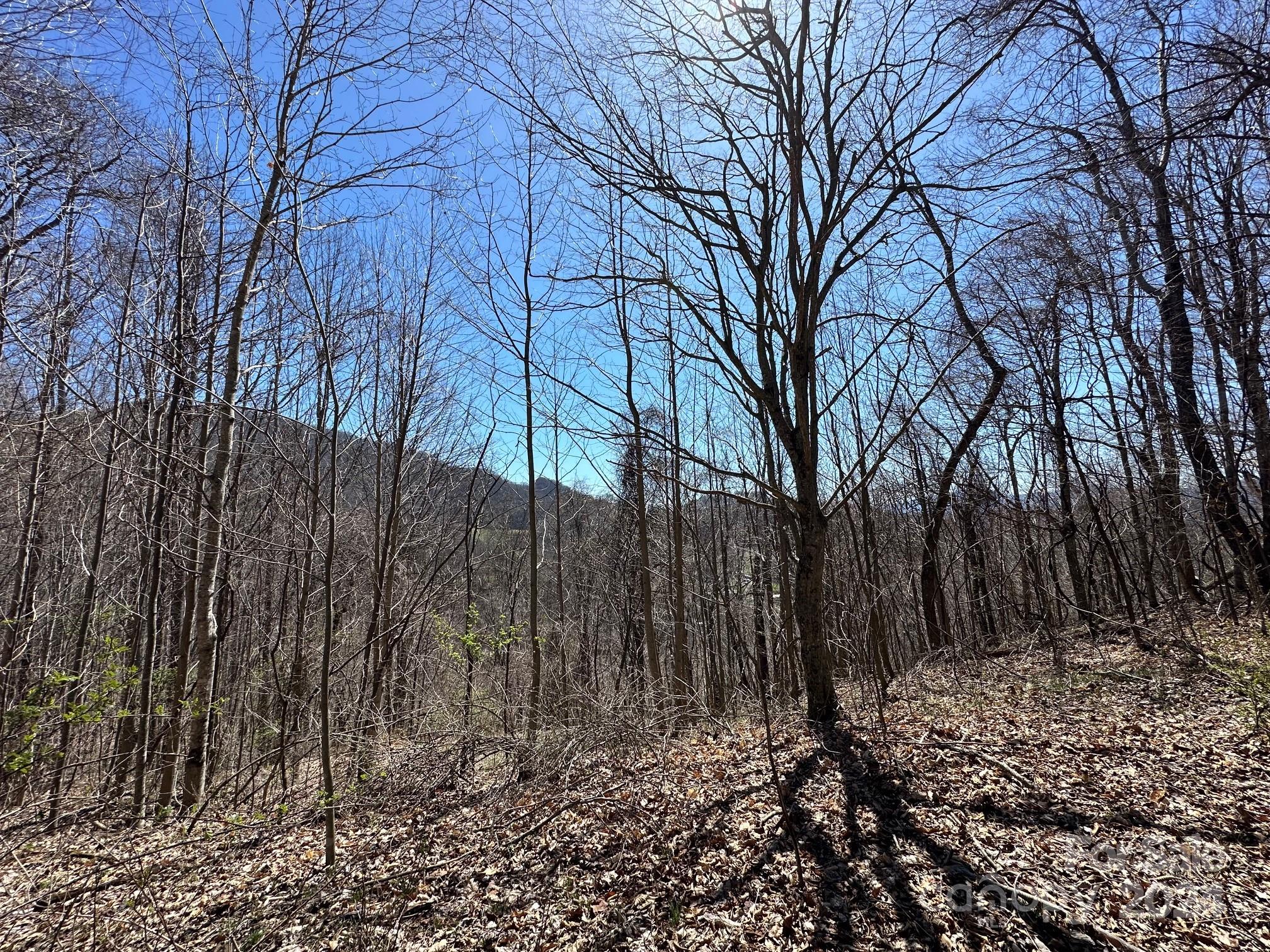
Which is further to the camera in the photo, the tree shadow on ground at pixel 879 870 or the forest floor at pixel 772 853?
the forest floor at pixel 772 853

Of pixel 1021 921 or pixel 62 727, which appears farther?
pixel 62 727

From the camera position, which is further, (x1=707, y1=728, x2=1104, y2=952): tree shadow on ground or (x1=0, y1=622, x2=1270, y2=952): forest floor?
(x1=0, y1=622, x2=1270, y2=952): forest floor

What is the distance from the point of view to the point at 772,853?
3127 mm

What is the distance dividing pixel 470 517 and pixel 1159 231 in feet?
39.3

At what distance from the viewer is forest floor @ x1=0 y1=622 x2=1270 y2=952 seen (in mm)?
2512

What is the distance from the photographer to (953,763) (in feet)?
12.4

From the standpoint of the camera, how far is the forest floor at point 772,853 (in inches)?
98.9

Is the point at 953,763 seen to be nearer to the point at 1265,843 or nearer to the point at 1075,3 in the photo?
the point at 1265,843

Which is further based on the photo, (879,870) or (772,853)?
(772,853)

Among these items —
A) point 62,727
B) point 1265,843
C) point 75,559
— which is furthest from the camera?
point 75,559

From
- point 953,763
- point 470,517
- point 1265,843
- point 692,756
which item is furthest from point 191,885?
point 470,517

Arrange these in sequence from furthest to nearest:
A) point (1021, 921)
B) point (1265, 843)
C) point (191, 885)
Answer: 1. point (191, 885)
2. point (1265, 843)
3. point (1021, 921)

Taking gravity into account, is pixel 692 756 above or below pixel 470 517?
below

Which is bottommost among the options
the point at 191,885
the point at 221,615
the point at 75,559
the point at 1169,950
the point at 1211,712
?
the point at 191,885
